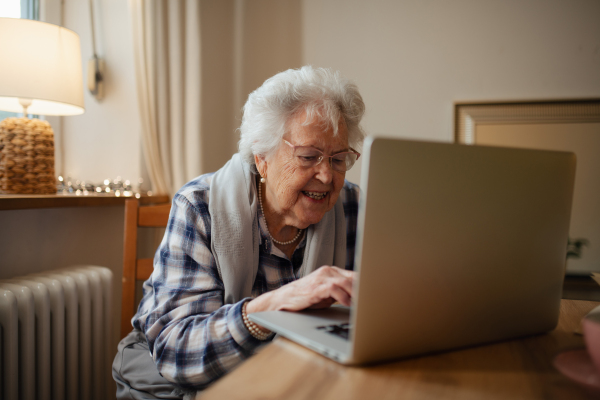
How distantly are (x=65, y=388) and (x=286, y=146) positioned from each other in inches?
44.5

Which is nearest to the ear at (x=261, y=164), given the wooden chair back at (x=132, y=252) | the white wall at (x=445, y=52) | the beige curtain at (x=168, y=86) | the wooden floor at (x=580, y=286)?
the wooden chair back at (x=132, y=252)

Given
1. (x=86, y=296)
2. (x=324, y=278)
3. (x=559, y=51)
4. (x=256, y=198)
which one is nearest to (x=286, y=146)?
(x=256, y=198)

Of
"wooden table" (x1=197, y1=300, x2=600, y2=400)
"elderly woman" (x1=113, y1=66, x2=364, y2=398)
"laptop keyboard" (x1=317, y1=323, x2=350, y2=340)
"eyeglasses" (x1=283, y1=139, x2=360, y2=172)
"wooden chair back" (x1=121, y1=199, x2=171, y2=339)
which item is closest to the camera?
"wooden table" (x1=197, y1=300, x2=600, y2=400)

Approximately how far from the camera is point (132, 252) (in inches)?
57.1

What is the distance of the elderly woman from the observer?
Answer: 97cm

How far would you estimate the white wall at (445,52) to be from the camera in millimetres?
2002

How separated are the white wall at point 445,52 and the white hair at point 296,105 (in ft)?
3.33

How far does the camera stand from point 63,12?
6.24 ft

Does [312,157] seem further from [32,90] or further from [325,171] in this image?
[32,90]

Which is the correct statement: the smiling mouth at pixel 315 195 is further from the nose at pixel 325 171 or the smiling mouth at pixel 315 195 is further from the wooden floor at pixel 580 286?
the wooden floor at pixel 580 286

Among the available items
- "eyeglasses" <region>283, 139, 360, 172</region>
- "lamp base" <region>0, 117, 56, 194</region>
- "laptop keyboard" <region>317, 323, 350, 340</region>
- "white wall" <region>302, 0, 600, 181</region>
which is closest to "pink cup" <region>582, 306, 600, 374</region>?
"laptop keyboard" <region>317, 323, 350, 340</region>

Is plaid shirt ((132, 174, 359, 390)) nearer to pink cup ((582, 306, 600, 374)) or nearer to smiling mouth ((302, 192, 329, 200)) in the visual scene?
smiling mouth ((302, 192, 329, 200))

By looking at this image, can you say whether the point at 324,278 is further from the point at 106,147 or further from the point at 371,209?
the point at 106,147

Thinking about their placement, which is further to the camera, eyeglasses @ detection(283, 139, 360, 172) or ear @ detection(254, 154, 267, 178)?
ear @ detection(254, 154, 267, 178)
